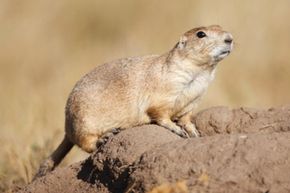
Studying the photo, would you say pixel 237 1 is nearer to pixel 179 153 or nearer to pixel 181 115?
pixel 181 115

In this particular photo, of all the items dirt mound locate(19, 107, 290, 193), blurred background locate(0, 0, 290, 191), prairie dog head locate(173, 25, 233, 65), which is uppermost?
prairie dog head locate(173, 25, 233, 65)

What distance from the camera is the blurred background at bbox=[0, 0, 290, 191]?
9914 millimetres

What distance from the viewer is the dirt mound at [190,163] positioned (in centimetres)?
509

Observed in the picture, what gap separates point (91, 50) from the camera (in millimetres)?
13445

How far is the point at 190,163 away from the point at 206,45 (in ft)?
7.21

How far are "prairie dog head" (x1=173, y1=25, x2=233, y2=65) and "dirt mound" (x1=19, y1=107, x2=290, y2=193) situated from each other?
3.83 ft

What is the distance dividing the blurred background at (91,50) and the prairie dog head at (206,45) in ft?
6.83

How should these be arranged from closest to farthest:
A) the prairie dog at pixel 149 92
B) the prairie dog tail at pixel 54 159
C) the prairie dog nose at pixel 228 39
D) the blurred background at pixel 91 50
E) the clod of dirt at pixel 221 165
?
1. the clod of dirt at pixel 221 165
2. the prairie dog nose at pixel 228 39
3. the prairie dog at pixel 149 92
4. the prairie dog tail at pixel 54 159
5. the blurred background at pixel 91 50

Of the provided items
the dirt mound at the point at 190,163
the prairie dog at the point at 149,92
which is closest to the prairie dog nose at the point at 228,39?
the prairie dog at the point at 149,92

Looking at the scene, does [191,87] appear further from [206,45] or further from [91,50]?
[91,50]

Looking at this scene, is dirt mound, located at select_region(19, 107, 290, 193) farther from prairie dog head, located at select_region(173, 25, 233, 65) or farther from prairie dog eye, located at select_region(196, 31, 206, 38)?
prairie dog eye, located at select_region(196, 31, 206, 38)

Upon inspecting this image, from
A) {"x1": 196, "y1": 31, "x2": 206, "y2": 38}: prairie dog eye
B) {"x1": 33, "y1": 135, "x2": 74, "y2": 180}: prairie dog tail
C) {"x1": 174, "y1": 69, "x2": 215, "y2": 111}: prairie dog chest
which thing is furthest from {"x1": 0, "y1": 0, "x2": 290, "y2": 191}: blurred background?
{"x1": 196, "y1": 31, "x2": 206, "y2": 38}: prairie dog eye

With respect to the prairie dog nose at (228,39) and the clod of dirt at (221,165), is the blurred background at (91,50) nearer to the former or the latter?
the prairie dog nose at (228,39)

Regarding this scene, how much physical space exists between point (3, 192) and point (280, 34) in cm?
558
